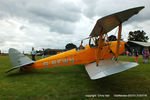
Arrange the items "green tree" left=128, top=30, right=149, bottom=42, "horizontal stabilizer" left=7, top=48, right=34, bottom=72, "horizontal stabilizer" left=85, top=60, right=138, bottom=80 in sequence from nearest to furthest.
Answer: "horizontal stabilizer" left=85, top=60, right=138, bottom=80
"horizontal stabilizer" left=7, top=48, right=34, bottom=72
"green tree" left=128, top=30, right=149, bottom=42

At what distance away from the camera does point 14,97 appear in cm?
315

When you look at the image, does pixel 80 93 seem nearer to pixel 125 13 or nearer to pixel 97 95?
pixel 97 95

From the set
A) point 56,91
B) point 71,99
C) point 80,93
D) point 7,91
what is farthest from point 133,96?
point 7,91

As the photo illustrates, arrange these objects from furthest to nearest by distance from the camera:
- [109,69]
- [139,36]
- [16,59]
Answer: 1. [139,36]
2. [16,59]
3. [109,69]

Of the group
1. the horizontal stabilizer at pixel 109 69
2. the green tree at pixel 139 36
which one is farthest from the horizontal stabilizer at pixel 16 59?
the green tree at pixel 139 36

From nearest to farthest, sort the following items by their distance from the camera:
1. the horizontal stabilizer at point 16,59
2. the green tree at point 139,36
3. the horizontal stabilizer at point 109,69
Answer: the horizontal stabilizer at point 109,69, the horizontal stabilizer at point 16,59, the green tree at point 139,36

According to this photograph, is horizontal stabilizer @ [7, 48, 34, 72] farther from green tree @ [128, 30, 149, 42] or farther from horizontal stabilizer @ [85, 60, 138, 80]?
green tree @ [128, 30, 149, 42]

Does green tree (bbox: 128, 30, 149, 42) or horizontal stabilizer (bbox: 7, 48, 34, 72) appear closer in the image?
horizontal stabilizer (bbox: 7, 48, 34, 72)

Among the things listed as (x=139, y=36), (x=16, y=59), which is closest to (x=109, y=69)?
(x=16, y=59)

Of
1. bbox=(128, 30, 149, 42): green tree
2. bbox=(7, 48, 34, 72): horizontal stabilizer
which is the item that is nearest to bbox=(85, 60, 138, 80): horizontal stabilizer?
bbox=(7, 48, 34, 72): horizontal stabilizer

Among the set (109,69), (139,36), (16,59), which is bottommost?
(109,69)

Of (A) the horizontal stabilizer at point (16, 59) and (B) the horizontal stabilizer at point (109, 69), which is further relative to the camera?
(A) the horizontal stabilizer at point (16, 59)

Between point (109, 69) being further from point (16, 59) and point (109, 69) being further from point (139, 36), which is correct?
point (139, 36)

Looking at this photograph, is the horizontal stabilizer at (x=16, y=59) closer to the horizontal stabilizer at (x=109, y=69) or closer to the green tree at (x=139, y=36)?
the horizontal stabilizer at (x=109, y=69)
